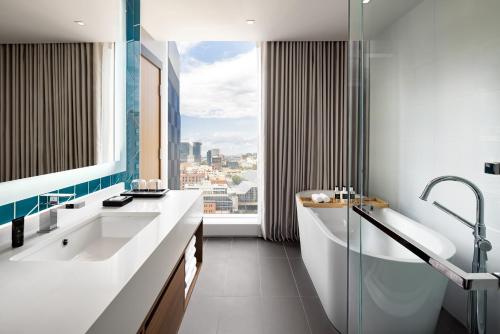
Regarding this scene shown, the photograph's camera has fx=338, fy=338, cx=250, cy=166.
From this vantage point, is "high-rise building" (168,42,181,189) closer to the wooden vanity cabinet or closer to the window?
the window

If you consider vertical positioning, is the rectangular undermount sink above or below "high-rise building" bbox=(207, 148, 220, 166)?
below

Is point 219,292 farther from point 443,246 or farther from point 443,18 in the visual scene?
point 443,18

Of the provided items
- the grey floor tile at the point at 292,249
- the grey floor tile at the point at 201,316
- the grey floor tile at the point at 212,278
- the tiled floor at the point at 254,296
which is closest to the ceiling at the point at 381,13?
the tiled floor at the point at 254,296

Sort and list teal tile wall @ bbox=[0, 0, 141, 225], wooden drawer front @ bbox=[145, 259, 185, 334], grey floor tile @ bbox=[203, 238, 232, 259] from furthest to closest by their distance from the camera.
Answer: grey floor tile @ bbox=[203, 238, 232, 259]
teal tile wall @ bbox=[0, 0, 141, 225]
wooden drawer front @ bbox=[145, 259, 185, 334]

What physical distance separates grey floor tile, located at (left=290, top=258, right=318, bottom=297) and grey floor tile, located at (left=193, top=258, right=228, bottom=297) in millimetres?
658

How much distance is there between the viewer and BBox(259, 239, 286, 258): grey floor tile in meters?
3.68

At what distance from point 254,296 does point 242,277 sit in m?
0.39

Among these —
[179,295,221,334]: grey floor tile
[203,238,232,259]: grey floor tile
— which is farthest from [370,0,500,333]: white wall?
[203,238,232,259]: grey floor tile

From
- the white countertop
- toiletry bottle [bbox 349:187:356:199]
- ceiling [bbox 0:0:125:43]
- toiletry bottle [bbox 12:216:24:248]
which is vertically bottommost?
the white countertop

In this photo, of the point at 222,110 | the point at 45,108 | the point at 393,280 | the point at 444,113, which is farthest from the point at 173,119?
the point at 444,113

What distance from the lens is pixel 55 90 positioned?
1.70 metres

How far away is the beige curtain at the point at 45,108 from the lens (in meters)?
1.40

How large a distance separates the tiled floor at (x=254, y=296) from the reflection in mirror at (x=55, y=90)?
4.35 ft

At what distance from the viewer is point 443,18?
2.68 ft
